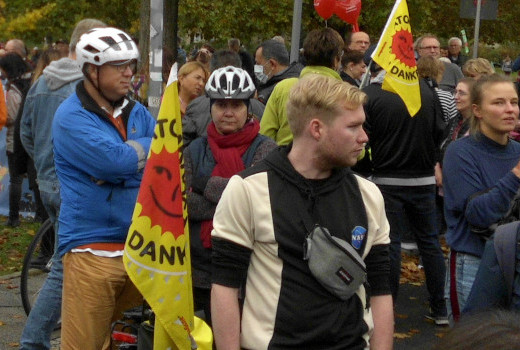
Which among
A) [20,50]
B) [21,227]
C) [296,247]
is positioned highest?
[296,247]

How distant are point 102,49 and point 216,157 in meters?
0.75

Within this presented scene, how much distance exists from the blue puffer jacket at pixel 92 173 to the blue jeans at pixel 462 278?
1.68m

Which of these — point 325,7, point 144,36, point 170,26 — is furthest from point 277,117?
point 170,26

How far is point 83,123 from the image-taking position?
4.55 metres

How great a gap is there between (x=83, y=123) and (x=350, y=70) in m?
5.31

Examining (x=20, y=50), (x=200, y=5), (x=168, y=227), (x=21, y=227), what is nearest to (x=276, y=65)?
(x=21, y=227)

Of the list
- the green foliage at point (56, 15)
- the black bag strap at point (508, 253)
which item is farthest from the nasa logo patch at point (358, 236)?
the green foliage at point (56, 15)

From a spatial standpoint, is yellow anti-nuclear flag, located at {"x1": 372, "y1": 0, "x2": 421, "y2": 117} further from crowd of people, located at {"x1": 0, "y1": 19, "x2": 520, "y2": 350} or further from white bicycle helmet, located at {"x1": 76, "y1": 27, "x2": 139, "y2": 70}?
white bicycle helmet, located at {"x1": 76, "y1": 27, "x2": 139, "y2": 70}

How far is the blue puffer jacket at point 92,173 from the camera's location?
4.52 meters

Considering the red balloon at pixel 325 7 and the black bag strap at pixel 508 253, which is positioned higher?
the black bag strap at pixel 508 253

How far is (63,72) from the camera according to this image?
6.48 m

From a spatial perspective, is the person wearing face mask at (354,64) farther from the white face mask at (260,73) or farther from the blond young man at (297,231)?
the blond young man at (297,231)

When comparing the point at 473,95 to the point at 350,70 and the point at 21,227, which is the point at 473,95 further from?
the point at 21,227

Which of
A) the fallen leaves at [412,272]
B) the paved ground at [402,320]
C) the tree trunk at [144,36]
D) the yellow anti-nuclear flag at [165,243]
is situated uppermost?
the yellow anti-nuclear flag at [165,243]
